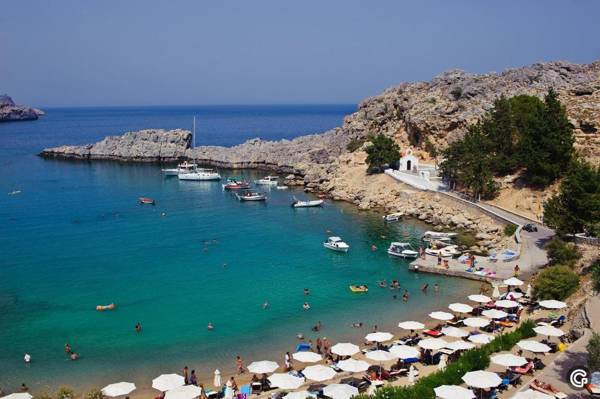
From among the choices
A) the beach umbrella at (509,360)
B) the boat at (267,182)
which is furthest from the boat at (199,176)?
the beach umbrella at (509,360)

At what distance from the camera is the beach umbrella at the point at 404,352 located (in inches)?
952

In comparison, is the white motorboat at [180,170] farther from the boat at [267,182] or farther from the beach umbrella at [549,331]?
the beach umbrella at [549,331]

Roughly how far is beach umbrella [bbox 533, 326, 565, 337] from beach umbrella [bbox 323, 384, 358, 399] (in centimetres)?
904

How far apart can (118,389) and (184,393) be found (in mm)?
3116

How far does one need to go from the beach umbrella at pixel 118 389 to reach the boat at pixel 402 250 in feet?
83.0

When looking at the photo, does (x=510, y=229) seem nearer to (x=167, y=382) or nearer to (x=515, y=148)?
(x=515, y=148)

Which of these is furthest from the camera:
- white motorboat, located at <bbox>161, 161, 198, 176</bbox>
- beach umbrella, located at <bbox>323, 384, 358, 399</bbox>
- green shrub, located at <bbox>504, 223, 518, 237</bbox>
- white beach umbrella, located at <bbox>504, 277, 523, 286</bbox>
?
white motorboat, located at <bbox>161, 161, 198, 176</bbox>

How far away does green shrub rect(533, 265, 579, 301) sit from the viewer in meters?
29.9

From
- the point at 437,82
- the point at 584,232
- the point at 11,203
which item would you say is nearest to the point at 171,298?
the point at 584,232

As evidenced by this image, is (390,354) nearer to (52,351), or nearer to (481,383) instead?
(481,383)

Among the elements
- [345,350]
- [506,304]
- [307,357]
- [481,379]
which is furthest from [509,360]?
[307,357]

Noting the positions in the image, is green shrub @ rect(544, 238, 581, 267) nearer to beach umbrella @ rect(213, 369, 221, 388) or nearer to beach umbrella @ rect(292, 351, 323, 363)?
beach umbrella @ rect(292, 351, 323, 363)

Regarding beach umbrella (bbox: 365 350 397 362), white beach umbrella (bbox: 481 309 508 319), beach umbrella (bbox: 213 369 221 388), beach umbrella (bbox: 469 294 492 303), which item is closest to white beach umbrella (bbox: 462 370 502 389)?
beach umbrella (bbox: 365 350 397 362)

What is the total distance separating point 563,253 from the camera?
1373 inches
